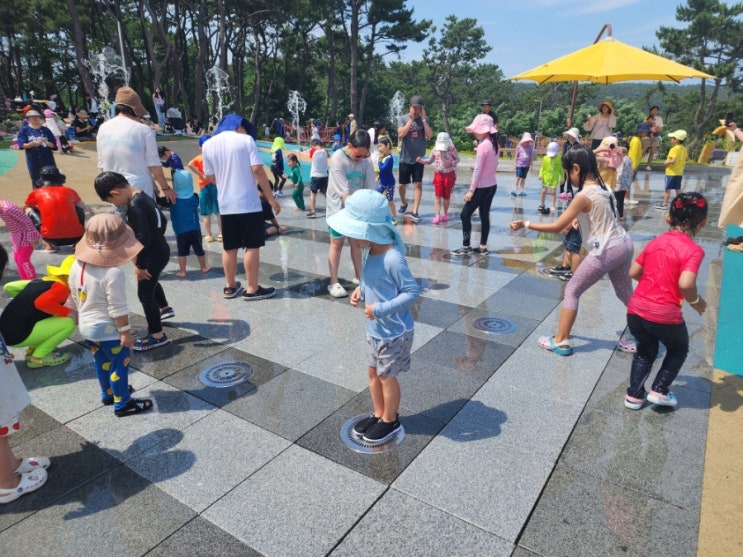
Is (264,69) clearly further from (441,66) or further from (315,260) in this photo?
(315,260)

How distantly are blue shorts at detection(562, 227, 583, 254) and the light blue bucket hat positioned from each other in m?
3.82

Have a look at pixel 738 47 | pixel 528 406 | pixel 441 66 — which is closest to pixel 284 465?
pixel 528 406

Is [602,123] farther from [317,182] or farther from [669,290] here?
[669,290]

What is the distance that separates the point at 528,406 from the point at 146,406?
2.74m

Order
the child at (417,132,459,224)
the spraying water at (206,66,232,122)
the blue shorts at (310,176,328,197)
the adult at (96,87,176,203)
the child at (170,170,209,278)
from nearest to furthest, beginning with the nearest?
1. the adult at (96,87,176,203)
2. the child at (170,170,209,278)
3. the child at (417,132,459,224)
4. the blue shorts at (310,176,328,197)
5. the spraying water at (206,66,232,122)

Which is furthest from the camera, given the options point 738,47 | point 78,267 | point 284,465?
point 738,47

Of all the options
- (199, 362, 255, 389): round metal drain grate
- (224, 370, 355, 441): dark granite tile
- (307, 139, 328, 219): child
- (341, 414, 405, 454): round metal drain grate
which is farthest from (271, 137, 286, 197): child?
(341, 414, 405, 454): round metal drain grate

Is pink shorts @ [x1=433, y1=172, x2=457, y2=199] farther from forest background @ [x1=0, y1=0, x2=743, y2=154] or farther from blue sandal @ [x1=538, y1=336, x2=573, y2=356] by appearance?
forest background @ [x1=0, y1=0, x2=743, y2=154]

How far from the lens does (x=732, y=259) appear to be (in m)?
6.75

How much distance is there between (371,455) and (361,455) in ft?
0.20

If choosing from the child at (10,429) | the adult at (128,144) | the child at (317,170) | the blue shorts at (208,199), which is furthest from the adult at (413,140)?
the child at (10,429)

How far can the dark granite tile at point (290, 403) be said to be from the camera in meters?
3.23

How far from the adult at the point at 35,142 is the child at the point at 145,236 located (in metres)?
6.53

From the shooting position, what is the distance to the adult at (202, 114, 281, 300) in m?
5.04
